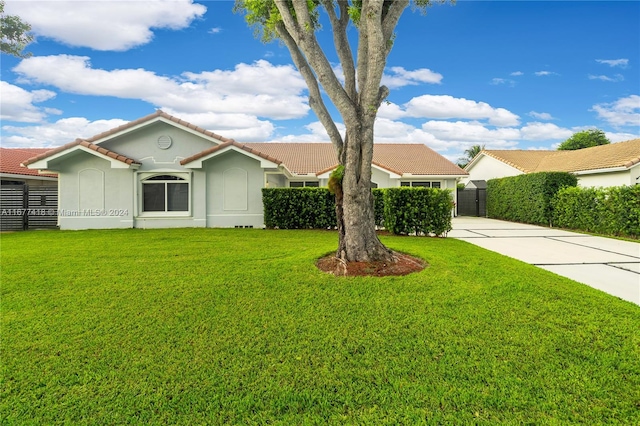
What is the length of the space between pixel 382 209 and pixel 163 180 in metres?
9.85

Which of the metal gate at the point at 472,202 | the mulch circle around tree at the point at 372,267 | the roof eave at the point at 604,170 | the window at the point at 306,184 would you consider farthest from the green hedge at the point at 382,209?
the metal gate at the point at 472,202

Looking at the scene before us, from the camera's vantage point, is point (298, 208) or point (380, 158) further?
point (380, 158)

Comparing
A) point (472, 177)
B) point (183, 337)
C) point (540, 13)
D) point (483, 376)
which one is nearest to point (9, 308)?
point (183, 337)

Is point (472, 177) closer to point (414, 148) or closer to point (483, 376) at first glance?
point (414, 148)

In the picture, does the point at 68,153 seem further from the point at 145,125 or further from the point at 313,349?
the point at 313,349

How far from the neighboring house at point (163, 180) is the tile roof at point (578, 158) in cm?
1663

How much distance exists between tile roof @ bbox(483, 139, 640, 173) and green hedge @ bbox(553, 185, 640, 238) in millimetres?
3011

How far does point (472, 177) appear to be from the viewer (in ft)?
95.8

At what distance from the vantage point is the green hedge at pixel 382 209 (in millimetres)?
11273

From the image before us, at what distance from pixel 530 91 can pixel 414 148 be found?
31.1ft

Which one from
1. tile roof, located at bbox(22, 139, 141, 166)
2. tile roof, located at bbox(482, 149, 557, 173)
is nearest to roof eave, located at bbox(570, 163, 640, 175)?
tile roof, located at bbox(482, 149, 557, 173)

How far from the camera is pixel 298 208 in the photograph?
43.5ft

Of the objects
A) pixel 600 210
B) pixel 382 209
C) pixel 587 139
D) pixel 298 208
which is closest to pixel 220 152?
pixel 298 208

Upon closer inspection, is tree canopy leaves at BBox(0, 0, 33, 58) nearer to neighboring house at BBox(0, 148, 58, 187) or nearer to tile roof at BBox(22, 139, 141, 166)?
neighboring house at BBox(0, 148, 58, 187)
